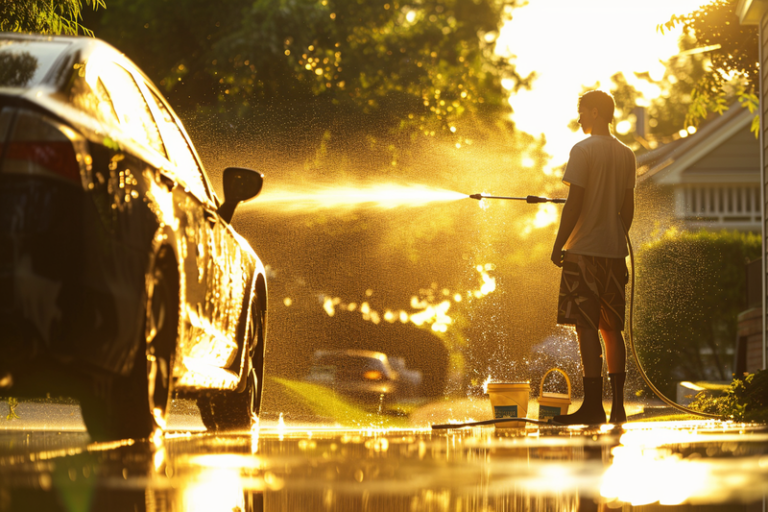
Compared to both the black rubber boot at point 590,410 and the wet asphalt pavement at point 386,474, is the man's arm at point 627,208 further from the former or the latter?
the wet asphalt pavement at point 386,474

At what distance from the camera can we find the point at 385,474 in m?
3.37

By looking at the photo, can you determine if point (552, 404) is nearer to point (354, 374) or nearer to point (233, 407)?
point (233, 407)

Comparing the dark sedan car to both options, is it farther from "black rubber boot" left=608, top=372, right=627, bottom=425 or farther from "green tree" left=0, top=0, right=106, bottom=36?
"green tree" left=0, top=0, right=106, bottom=36

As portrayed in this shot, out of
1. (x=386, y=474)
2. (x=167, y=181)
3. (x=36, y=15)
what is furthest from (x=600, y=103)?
(x=36, y=15)

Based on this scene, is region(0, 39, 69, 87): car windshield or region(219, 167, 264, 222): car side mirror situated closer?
region(0, 39, 69, 87): car windshield

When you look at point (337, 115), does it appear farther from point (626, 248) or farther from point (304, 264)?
point (626, 248)

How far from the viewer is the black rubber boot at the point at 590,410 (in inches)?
265

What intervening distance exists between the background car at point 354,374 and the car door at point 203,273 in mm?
12820

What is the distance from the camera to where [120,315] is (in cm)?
407

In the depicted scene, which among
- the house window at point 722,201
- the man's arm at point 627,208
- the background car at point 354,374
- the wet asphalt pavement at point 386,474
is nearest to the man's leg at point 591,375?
the man's arm at point 627,208

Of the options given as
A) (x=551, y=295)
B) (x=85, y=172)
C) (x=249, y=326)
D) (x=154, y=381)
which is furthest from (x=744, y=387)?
(x=551, y=295)

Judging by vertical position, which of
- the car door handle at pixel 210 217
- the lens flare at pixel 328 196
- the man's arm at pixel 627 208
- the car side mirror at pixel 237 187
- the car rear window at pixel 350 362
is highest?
the lens flare at pixel 328 196

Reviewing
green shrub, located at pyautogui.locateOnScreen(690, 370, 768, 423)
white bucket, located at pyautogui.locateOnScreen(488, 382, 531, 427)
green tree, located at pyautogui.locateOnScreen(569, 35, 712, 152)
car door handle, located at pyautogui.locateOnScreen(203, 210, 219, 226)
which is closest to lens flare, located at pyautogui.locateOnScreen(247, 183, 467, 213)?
green shrub, located at pyautogui.locateOnScreen(690, 370, 768, 423)

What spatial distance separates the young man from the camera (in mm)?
6977
